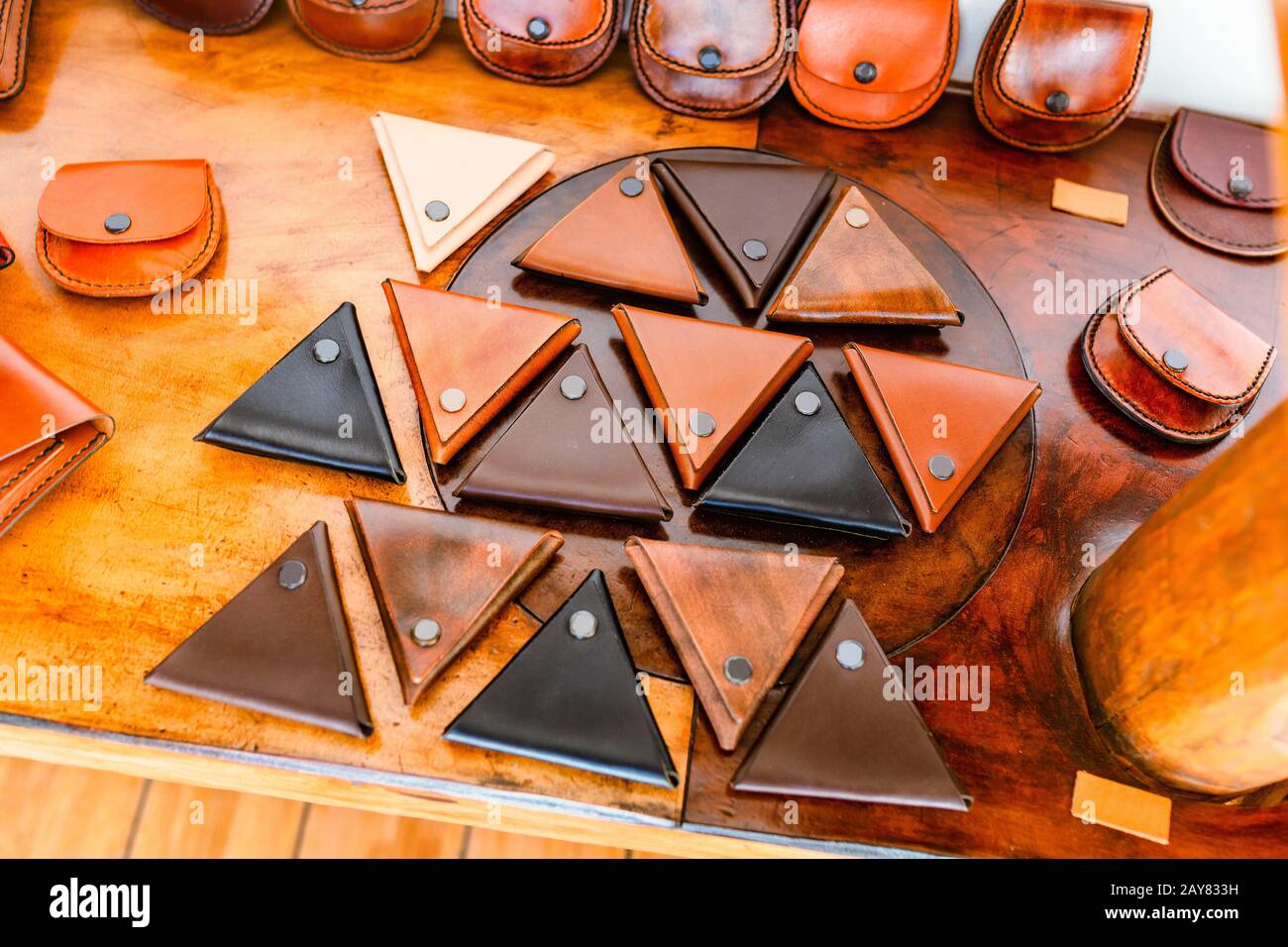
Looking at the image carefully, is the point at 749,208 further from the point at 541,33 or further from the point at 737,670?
the point at 737,670

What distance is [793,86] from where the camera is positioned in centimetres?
152

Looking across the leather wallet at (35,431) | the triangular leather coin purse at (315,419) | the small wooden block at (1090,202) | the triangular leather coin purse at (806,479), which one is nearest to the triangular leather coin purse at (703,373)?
the triangular leather coin purse at (806,479)

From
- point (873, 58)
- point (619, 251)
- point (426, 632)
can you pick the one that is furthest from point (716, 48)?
point (426, 632)

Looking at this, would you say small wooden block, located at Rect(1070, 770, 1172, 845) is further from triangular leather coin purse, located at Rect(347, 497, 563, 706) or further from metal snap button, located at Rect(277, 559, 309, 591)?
metal snap button, located at Rect(277, 559, 309, 591)

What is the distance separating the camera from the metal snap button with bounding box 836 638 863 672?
1.09 meters

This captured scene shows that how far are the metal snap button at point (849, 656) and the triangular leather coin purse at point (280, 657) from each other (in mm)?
563

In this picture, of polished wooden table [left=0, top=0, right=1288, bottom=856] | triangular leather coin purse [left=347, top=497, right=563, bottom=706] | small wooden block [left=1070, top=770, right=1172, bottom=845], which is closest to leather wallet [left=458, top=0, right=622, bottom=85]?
polished wooden table [left=0, top=0, right=1288, bottom=856]

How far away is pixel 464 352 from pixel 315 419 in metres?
0.22

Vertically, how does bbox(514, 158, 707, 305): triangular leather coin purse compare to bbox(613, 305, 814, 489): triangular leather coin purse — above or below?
above

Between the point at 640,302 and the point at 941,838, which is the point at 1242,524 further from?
the point at 640,302

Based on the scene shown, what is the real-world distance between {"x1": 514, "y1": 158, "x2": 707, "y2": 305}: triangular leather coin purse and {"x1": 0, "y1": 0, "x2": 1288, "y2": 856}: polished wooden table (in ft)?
0.53

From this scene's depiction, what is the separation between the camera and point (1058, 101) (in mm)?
1473

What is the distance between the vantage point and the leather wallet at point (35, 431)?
1146 millimetres

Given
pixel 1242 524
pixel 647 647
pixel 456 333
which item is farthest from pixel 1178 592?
pixel 456 333
